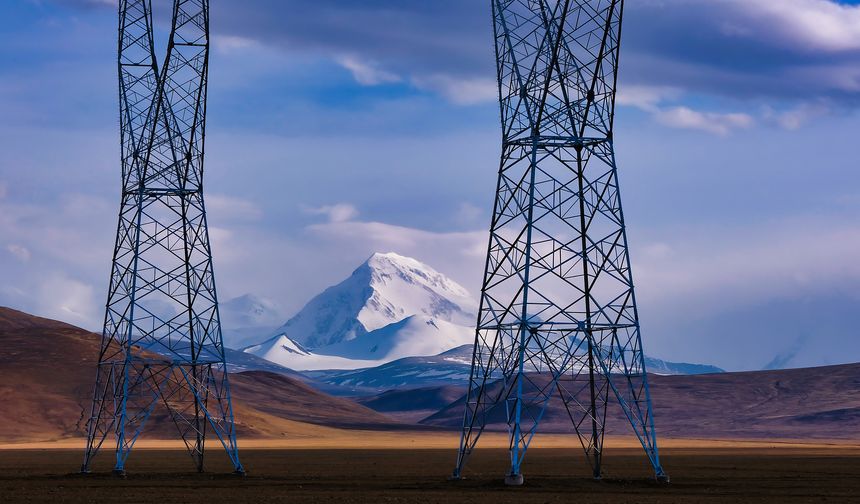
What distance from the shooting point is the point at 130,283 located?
51.3 m

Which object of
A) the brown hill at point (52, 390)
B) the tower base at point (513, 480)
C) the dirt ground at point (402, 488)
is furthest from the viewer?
the brown hill at point (52, 390)

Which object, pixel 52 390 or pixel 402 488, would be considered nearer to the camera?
pixel 402 488

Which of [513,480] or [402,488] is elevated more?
A: [513,480]

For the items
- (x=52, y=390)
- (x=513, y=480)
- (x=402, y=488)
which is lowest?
(x=402, y=488)

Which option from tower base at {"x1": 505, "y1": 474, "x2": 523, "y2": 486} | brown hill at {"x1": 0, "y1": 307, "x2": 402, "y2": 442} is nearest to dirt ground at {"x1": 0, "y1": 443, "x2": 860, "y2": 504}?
tower base at {"x1": 505, "y1": 474, "x2": 523, "y2": 486}

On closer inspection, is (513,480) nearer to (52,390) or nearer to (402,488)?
(402,488)

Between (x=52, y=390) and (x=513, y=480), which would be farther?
(x=52, y=390)

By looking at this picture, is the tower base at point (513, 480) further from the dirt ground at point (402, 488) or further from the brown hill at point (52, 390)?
the brown hill at point (52, 390)

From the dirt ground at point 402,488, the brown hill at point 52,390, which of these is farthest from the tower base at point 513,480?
the brown hill at point 52,390

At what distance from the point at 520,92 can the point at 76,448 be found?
257 ft

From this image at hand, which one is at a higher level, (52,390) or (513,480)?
(52,390)

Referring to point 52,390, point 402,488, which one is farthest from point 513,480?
point 52,390

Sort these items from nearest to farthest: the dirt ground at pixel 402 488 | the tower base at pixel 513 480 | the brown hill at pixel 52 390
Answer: the dirt ground at pixel 402 488 → the tower base at pixel 513 480 → the brown hill at pixel 52 390

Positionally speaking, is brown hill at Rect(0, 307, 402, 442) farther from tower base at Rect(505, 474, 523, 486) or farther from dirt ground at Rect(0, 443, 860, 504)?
tower base at Rect(505, 474, 523, 486)
